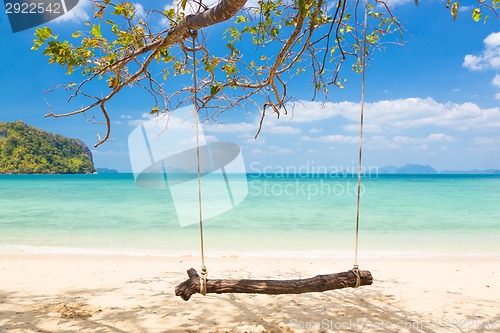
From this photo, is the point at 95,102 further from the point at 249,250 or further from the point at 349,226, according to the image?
the point at 349,226

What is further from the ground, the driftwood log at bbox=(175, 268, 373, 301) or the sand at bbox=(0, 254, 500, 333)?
the driftwood log at bbox=(175, 268, 373, 301)

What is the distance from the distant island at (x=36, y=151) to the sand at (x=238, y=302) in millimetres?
40884

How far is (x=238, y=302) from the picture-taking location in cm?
311

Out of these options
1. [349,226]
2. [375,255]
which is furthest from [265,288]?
[349,226]

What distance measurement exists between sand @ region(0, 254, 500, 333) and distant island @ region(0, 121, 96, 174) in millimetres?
40884

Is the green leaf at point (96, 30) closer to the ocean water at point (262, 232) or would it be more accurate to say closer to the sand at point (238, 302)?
the sand at point (238, 302)

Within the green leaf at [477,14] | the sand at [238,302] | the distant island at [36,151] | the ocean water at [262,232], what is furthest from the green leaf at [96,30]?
the distant island at [36,151]

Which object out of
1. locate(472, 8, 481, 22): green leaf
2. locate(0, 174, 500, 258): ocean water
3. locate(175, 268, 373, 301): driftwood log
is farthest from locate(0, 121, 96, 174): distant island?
locate(472, 8, 481, 22): green leaf

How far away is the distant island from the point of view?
39.3 meters

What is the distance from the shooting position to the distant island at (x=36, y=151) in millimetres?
39344

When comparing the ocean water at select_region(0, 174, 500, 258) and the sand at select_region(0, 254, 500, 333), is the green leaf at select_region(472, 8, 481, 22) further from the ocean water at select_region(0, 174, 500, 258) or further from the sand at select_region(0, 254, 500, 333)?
the ocean water at select_region(0, 174, 500, 258)

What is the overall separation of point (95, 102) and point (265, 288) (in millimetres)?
1483

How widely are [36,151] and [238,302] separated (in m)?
47.7

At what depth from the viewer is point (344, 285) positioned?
1.86 m
